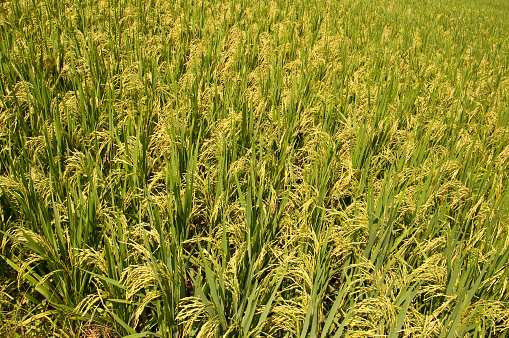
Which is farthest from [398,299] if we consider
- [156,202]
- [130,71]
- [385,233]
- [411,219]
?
[130,71]

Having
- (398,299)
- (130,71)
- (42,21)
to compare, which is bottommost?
(398,299)

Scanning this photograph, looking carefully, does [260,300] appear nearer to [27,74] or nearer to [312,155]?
[312,155]

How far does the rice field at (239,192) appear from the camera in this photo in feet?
4.09

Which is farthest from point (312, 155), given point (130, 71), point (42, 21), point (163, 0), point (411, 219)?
point (163, 0)

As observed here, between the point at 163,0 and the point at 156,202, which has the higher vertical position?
the point at 163,0

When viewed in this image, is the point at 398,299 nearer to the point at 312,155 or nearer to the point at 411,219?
the point at 411,219

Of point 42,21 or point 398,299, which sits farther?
point 42,21

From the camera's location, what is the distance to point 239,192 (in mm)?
1513

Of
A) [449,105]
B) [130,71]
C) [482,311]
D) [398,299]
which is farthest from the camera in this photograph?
[449,105]

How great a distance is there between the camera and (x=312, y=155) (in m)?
2.08

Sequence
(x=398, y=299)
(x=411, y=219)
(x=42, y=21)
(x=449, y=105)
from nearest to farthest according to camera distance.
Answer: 1. (x=398, y=299)
2. (x=411, y=219)
3. (x=449, y=105)
4. (x=42, y=21)

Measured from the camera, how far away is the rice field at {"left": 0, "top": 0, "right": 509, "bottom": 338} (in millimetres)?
1245

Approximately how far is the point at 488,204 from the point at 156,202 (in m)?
1.65

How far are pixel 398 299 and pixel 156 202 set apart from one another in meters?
1.03
